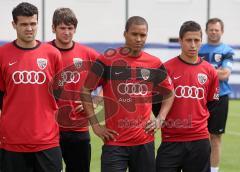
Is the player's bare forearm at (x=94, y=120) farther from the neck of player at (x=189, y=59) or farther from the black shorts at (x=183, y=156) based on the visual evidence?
the neck of player at (x=189, y=59)

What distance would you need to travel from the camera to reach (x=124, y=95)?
5.95m

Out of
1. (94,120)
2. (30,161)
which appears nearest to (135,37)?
(94,120)

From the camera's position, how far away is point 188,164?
6438 millimetres

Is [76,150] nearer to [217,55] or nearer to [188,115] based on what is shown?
[188,115]

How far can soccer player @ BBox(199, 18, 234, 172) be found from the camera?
8562 millimetres

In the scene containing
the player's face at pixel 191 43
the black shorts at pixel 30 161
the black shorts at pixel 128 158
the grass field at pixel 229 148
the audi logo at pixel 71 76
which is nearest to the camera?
the black shorts at pixel 30 161

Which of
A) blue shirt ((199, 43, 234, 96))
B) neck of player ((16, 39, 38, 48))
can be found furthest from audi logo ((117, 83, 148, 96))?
blue shirt ((199, 43, 234, 96))

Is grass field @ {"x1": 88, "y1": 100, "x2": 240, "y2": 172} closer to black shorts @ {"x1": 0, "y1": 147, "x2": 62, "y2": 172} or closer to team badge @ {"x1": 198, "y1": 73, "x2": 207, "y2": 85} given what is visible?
team badge @ {"x1": 198, "y1": 73, "x2": 207, "y2": 85}

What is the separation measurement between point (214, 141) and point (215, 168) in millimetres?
387

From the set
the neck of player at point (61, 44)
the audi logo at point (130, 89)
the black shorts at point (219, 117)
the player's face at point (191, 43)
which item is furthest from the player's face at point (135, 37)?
the black shorts at point (219, 117)

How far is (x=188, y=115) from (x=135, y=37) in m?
1.01

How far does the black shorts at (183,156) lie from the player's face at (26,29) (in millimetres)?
1760

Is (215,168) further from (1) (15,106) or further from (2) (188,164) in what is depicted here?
(1) (15,106)

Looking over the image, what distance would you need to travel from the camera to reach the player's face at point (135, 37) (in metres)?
5.93
